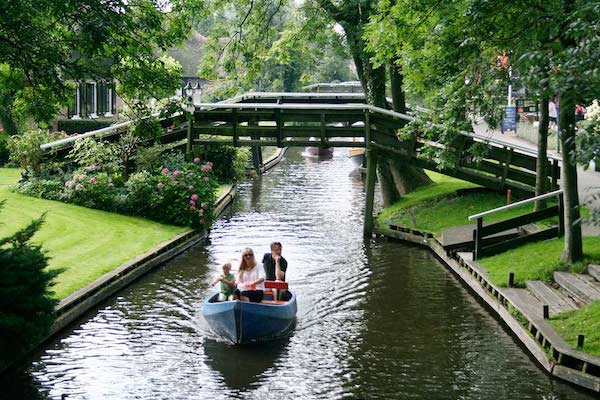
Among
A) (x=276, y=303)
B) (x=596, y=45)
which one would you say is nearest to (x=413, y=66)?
(x=276, y=303)

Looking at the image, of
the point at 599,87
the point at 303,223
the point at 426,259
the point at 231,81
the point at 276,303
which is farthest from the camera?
the point at 231,81

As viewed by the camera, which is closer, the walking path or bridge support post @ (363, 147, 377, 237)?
the walking path

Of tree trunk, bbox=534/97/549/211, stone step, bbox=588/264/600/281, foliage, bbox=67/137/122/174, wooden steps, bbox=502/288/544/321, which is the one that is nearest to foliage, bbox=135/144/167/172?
foliage, bbox=67/137/122/174

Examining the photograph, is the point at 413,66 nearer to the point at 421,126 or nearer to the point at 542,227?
the point at 421,126

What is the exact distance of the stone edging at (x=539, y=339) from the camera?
13445 millimetres

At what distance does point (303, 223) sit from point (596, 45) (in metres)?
18.5

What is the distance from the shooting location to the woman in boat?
56.1 feet

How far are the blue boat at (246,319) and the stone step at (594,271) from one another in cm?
615

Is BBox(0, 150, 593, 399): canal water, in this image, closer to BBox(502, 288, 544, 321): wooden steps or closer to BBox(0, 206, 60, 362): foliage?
BBox(502, 288, 544, 321): wooden steps

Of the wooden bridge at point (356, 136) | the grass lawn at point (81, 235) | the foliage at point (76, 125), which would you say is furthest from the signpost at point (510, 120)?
the grass lawn at point (81, 235)

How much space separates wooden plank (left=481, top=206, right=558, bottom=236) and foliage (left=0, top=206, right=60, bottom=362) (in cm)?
1148

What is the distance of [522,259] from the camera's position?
2023 centimetres

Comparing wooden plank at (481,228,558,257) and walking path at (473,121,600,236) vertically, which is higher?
walking path at (473,121,600,236)

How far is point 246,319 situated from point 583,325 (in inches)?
234
